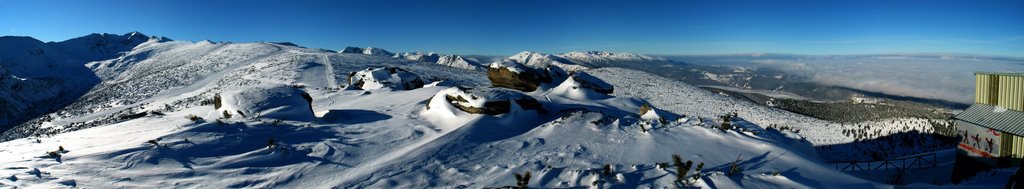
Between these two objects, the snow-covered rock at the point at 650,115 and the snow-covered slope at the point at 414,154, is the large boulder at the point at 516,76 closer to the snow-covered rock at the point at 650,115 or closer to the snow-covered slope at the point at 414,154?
the snow-covered rock at the point at 650,115

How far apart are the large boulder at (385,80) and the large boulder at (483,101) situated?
13.2 metres

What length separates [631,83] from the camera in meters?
70.6

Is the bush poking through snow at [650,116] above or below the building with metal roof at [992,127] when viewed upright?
above

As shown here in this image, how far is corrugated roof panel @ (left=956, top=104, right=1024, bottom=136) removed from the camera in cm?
1614

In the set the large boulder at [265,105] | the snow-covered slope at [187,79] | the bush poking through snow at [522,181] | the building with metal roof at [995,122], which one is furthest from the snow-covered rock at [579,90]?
the building with metal roof at [995,122]

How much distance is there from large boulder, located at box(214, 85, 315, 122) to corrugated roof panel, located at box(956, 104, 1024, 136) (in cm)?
2511

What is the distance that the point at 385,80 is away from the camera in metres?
30.9

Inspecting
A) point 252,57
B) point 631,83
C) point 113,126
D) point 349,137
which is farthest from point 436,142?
point 252,57

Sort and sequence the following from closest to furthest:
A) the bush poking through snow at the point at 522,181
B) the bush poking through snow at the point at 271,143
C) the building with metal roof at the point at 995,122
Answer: the bush poking through snow at the point at 522,181 < the bush poking through snow at the point at 271,143 < the building with metal roof at the point at 995,122

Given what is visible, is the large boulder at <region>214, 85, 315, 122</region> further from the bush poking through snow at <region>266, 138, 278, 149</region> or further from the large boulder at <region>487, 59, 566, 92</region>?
the large boulder at <region>487, 59, 566, 92</region>

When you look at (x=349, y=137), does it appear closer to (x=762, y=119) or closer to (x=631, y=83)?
(x=762, y=119)

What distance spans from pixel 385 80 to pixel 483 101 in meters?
17.4

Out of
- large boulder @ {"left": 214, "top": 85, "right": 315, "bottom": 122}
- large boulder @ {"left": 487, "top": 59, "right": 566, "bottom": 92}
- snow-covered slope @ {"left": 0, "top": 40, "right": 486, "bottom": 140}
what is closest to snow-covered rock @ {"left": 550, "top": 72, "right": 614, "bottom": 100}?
large boulder @ {"left": 487, "top": 59, "right": 566, "bottom": 92}

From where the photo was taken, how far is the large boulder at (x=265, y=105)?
47.2 feet
